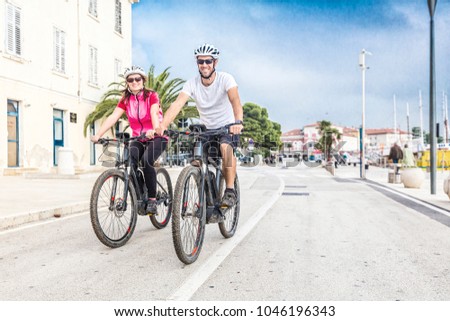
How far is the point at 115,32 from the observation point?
87.2ft

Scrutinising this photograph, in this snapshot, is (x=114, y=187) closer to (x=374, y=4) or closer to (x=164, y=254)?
(x=164, y=254)

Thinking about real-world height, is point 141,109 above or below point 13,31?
below

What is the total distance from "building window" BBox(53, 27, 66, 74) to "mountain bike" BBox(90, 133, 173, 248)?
54.5 ft

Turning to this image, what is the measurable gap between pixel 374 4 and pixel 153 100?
7204 mm

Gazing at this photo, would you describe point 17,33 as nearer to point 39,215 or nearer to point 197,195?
point 39,215

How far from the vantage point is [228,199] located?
193 inches

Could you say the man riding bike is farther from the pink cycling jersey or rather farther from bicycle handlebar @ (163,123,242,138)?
the pink cycling jersey

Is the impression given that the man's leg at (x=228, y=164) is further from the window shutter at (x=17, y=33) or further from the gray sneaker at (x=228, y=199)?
the window shutter at (x=17, y=33)

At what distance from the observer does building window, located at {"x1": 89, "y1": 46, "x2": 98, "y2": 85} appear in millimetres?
23594

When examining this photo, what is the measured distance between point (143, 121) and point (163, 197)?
92 cm

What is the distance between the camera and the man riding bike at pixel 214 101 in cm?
469

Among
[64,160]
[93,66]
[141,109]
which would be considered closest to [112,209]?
[141,109]
